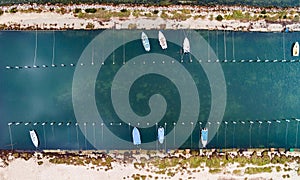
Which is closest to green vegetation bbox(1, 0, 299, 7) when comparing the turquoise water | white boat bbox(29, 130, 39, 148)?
the turquoise water

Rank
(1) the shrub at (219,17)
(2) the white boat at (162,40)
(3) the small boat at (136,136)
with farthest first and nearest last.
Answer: (1) the shrub at (219,17) < (2) the white boat at (162,40) < (3) the small boat at (136,136)

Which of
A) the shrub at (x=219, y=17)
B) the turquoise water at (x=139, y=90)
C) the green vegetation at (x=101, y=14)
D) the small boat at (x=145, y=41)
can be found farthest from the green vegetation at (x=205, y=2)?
the small boat at (x=145, y=41)

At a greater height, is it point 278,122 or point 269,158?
point 278,122

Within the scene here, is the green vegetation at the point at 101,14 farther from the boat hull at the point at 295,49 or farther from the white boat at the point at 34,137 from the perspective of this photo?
the boat hull at the point at 295,49

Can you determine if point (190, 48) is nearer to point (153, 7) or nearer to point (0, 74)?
point (153, 7)

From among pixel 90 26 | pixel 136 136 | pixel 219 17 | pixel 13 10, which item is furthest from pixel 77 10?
pixel 219 17

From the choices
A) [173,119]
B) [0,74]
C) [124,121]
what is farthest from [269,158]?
[0,74]

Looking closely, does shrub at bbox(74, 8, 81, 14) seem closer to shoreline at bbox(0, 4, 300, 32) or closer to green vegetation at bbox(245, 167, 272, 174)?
shoreline at bbox(0, 4, 300, 32)
